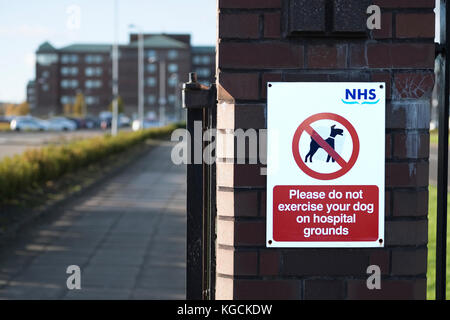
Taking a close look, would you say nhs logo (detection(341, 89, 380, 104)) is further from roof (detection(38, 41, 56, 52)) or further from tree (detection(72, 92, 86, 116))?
roof (detection(38, 41, 56, 52))

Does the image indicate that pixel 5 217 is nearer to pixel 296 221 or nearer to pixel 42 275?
pixel 42 275

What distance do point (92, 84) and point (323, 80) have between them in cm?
13629

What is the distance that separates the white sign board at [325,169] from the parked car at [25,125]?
60.9 meters

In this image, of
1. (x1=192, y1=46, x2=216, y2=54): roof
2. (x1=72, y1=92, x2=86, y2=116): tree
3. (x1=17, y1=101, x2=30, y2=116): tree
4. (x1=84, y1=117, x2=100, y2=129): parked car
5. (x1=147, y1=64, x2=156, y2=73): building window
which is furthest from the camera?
(x1=192, y1=46, x2=216, y2=54): roof

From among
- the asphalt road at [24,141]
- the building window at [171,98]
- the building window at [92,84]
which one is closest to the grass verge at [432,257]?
the asphalt road at [24,141]

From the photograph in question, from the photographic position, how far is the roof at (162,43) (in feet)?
419

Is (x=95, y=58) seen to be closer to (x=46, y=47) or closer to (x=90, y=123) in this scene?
(x=46, y=47)

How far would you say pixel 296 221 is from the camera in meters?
2.80

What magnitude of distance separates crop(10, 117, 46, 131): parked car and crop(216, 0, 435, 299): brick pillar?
200 feet

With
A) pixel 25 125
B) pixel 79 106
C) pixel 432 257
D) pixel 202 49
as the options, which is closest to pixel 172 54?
pixel 202 49

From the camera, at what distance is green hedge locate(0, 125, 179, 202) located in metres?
13.9

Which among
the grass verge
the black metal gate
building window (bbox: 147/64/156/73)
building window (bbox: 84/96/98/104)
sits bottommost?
the grass verge

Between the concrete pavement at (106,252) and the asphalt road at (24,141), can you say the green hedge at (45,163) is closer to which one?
the asphalt road at (24,141)

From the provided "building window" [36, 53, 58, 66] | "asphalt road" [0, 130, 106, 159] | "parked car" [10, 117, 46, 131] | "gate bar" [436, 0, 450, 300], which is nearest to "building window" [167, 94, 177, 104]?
"building window" [36, 53, 58, 66]
